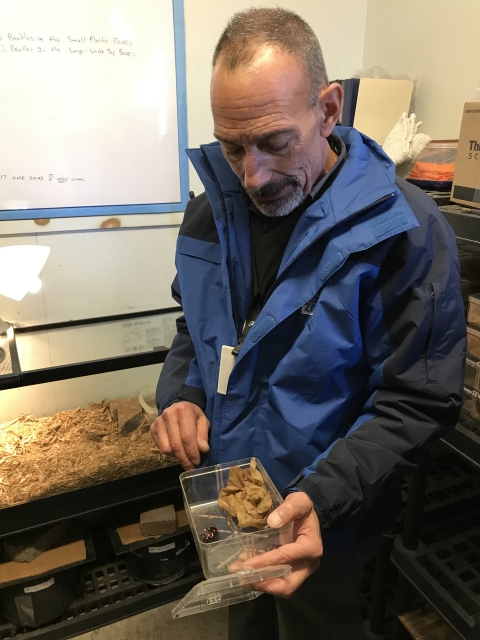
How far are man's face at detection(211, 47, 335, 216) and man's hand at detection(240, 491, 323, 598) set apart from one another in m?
0.56

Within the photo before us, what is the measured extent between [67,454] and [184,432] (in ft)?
2.30

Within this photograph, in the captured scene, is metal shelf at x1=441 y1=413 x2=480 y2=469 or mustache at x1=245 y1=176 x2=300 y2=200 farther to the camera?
Result: metal shelf at x1=441 y1=413 x2=480 y2=469

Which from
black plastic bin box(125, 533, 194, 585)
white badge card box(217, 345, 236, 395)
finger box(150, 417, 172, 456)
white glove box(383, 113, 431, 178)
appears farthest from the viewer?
black plastic bin box(125, 533, 194, 585)

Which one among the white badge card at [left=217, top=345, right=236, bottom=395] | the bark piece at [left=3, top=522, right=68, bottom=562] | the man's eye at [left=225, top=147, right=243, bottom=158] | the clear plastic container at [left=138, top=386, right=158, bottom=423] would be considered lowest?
the bark piece at [left=3, top=522, right=68, bottom=562]

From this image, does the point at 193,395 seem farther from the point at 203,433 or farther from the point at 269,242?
the point at 269,242

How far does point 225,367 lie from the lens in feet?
3.33

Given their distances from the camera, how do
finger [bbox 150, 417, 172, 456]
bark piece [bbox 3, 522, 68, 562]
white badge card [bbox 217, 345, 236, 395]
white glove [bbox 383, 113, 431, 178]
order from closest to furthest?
1. white badge card [bbox 217, 345, 236, 395]
2. finger [bbox 150, 417, 172, 456]
3. white glove [bbox 383, 113, 431, 178]
4. bark piece [bbox 3, 522, 68, 562]

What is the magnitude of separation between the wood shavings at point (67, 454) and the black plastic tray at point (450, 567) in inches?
31.7

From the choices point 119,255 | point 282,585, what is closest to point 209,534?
point 282,585

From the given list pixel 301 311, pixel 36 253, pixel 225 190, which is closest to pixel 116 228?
pixel 36 253

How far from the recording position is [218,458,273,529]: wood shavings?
2.89 ft

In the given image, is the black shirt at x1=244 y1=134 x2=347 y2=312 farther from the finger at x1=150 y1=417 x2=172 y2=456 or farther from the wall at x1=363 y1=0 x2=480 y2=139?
the wall at x1=363 y1=0 x2=480 y2=139

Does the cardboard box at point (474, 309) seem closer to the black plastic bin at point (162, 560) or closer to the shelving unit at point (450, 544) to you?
the shelving unit at point (450, 544)

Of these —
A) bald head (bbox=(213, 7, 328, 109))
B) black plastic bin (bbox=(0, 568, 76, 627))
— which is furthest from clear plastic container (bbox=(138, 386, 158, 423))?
bald head (bbox=(213, 7, 328, 109))
